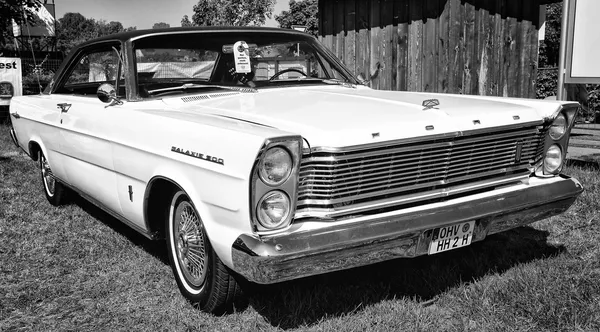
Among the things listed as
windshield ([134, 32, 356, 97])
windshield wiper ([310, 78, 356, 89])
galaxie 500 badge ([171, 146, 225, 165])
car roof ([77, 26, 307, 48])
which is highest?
car roof ([77, 26, 307, 48])

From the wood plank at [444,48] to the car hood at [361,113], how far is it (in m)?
4.50

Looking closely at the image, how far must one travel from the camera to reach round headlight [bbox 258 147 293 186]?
2.77 meters

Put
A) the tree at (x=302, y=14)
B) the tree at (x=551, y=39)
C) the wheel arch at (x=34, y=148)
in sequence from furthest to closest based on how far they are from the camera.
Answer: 1. the tree at (x=302, y=14)
2. the tree at (x=551, y=39)
3. the wheel arch at (x=34, y=148)

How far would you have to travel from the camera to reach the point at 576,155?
7520mm

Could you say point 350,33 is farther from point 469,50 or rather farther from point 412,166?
point 412,166

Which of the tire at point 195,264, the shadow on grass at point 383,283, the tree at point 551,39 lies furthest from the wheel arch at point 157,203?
the tree at point 551,39

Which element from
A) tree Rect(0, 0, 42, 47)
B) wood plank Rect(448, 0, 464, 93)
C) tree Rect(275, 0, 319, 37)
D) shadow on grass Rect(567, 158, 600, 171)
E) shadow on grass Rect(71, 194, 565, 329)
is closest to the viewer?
shadow on grass Rect(71, 194, 565, 329)

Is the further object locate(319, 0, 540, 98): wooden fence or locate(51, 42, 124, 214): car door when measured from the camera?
locate(319, 0, 540, 98): wooden fence

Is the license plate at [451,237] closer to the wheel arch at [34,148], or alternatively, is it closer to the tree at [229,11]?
the wheel arch at [34,148]

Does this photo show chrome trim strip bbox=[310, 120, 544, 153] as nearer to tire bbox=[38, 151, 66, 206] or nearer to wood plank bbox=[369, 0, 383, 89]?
tire bbox=[38, 151, 66, 206]

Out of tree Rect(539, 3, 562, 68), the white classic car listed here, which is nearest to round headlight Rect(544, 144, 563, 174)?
the white classic car

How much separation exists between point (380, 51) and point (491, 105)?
19.4 ft

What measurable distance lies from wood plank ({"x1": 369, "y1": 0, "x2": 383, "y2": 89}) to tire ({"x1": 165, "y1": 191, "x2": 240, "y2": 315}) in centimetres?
628

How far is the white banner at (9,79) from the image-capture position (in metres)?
13.1
